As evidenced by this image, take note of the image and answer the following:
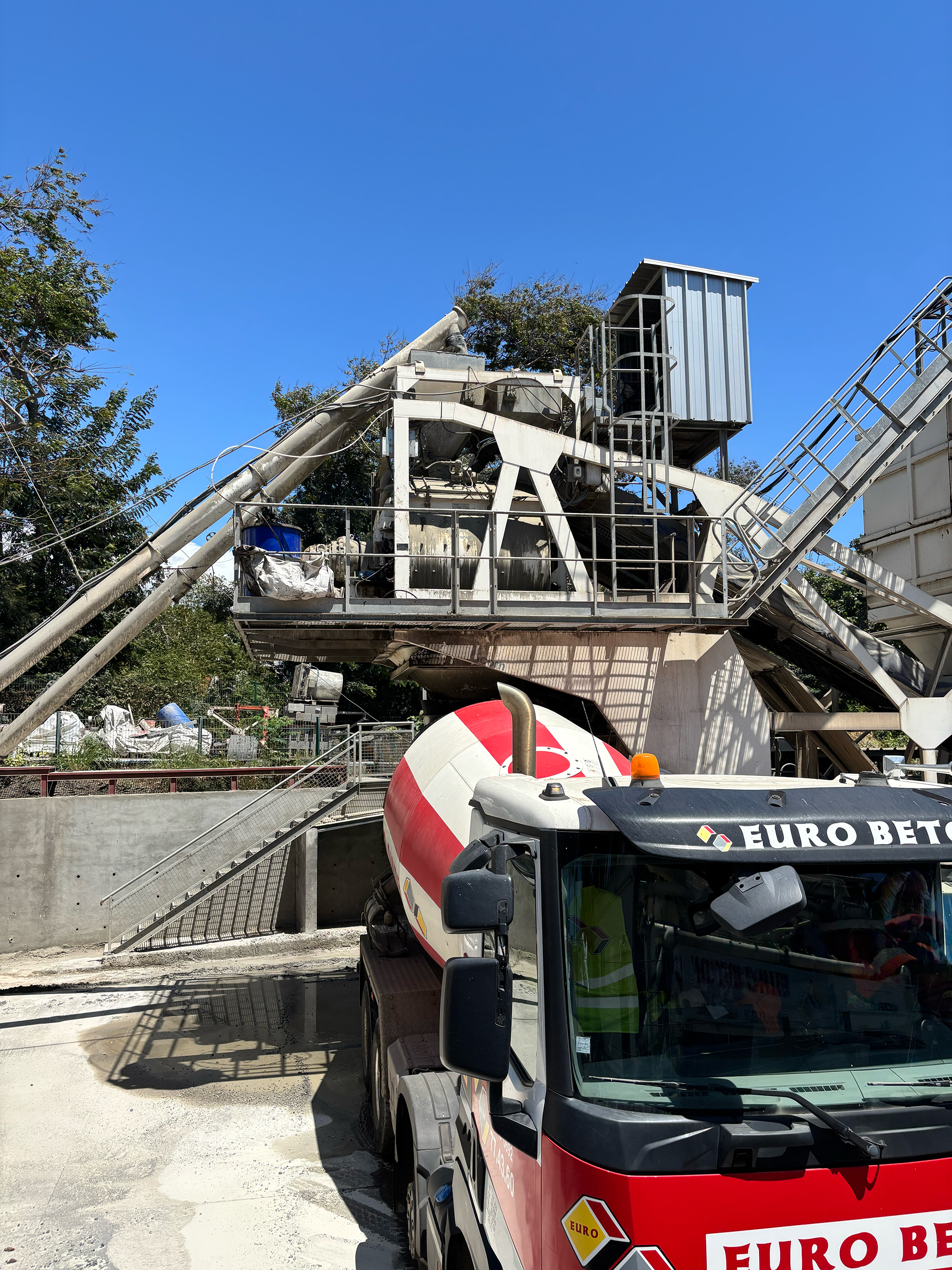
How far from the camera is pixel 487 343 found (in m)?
35.7

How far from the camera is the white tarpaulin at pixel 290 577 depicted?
1234 centimetres

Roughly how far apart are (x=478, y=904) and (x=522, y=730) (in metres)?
1.54

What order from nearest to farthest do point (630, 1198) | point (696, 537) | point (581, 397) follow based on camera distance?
point (630, 1198), point (696, 537), point (581, 397)

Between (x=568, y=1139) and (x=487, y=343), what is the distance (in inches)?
1397

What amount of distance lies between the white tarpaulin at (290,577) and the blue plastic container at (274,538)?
0.66m

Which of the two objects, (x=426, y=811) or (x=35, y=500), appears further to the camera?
(x=35, y=500)

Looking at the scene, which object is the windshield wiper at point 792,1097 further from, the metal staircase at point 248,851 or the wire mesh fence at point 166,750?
the wire mesh fence at point 166,750

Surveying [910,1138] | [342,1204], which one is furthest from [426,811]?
[910,1138]

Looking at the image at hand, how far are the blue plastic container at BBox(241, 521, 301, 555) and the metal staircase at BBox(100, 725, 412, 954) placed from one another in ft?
20.7

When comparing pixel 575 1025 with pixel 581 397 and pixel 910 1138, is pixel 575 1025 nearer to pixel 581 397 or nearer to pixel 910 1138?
pixel 910 1138

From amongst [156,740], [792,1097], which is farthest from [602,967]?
[156,740]

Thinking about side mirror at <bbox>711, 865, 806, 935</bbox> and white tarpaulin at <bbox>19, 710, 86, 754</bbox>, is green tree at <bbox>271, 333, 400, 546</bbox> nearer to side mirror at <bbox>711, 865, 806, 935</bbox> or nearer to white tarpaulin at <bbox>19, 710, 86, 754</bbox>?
white tarpaulin at <bbox>19, 710, 86, 754</bbox>

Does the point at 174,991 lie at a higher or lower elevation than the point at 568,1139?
lower

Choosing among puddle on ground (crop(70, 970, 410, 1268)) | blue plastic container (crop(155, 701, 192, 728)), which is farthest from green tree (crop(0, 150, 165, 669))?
puddle on ground (crop(70, 970, 410, 1268))
